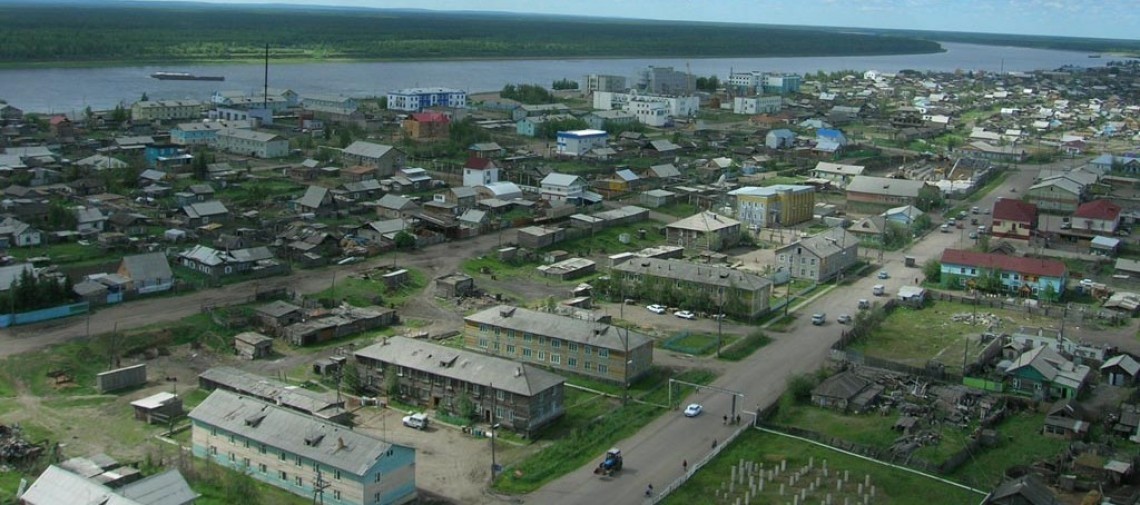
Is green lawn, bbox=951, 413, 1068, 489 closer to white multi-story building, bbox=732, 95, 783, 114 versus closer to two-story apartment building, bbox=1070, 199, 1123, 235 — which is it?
two-story apartment building, bbox=1070, 199, 1123, 235

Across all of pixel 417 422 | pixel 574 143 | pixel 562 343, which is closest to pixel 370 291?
pixel 562 343

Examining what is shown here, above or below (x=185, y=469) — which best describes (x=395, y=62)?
above

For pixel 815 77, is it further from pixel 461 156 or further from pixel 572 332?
pixel 572 332

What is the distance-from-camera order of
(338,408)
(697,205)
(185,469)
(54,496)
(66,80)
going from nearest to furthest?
(54,496), (185,469), (338,408), (697,205), (66,80)

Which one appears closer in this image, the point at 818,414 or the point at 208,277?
the point at 818,414

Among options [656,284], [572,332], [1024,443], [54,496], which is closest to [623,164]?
[656,284]

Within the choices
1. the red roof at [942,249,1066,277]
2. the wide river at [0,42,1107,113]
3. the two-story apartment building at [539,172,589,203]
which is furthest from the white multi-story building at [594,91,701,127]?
the red roof at [942,249,1066,277]

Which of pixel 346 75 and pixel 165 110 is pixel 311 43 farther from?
pixel 165 110
